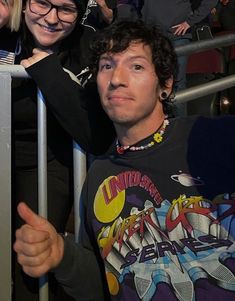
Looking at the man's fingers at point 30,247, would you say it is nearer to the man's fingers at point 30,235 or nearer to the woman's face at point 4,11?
the man's fingers at point 30,235

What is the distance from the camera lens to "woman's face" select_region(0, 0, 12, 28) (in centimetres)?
173

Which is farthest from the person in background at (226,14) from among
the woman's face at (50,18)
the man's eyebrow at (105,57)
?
the man's eyebrow at (105,57)

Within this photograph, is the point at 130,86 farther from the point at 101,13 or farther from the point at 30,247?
the point at 101,13

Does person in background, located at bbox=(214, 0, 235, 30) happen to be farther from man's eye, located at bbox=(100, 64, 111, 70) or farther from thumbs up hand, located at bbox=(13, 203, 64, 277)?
thumbs up hand, located at bbox=(13, 203, 64, 277)

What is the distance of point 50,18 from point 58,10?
0.14 feet

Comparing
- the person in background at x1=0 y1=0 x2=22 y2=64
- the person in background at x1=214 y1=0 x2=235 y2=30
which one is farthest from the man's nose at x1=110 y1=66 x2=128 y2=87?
the person in background at x1=214 y1=0 x2=235 y2=30

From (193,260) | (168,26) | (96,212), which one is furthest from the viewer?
(168,26)

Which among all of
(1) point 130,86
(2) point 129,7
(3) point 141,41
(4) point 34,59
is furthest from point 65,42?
(2) point 129,7

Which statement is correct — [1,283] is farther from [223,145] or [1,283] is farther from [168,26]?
[168,26]

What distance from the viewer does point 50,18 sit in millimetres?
1689

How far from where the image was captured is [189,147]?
143cm

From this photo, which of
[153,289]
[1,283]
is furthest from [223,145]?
[1,283]

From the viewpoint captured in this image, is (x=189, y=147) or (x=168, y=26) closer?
(x=189, y=147)

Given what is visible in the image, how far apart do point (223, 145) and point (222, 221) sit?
0.22 meters
